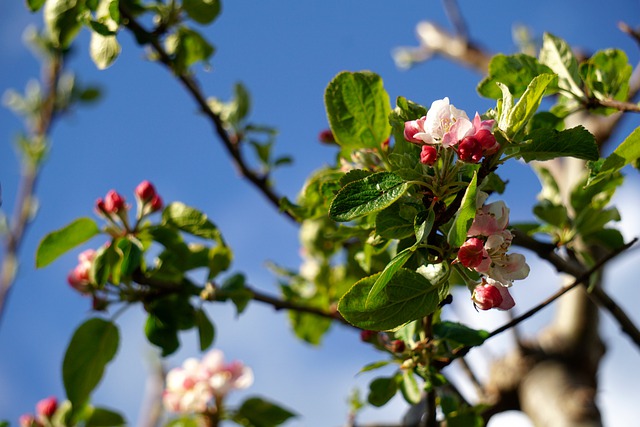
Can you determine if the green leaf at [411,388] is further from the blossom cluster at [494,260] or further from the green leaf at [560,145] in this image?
the green leaf at [560,145]

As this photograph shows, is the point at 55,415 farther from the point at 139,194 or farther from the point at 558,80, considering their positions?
the point at 558,80

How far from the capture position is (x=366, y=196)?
932 mm

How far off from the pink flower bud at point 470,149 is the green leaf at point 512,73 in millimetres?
358

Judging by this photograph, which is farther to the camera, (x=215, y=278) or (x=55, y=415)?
(x=55, y=415)

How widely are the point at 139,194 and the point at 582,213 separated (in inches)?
38.2

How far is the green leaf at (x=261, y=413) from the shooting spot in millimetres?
1709

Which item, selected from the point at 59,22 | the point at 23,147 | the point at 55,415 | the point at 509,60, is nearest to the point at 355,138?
the point at 509,60

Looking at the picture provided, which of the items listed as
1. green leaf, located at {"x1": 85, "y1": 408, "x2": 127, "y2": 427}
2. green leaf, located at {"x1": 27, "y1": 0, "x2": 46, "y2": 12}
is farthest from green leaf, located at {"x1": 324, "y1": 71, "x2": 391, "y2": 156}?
green leaf, located at {"x1": 85, "y1": 408, "x2": 127, "y2": 427}

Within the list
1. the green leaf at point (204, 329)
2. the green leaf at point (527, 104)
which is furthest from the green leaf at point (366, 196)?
the green leaf at point (204, 329)

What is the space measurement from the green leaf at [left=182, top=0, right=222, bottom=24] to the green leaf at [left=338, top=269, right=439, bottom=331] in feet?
3.14

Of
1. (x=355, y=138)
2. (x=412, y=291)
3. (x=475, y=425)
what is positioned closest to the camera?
(x=412, y=291)

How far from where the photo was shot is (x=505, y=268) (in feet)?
3.11

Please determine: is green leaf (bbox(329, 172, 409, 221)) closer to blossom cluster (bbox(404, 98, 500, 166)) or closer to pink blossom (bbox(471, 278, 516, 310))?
blossom cluster (bbox(404, 98, 500, 166))

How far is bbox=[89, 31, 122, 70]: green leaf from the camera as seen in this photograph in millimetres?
1453
